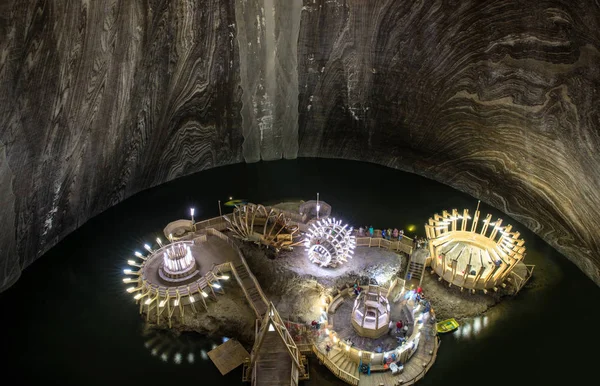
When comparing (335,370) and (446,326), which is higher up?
(446,326)

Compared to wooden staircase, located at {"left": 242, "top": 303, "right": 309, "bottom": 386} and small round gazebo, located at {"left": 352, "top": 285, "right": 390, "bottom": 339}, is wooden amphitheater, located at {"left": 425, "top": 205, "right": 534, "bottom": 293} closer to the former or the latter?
small round gazebo, located at {"left": 352, "top": 285, "right": 390, "bottom": 339}

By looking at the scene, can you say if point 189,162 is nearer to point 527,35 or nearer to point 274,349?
point 274,349

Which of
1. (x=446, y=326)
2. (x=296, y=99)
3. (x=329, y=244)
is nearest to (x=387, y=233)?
(x=329, y=244)

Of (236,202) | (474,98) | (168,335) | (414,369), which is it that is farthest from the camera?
(236,202)

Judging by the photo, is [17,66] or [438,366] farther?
[17,66]

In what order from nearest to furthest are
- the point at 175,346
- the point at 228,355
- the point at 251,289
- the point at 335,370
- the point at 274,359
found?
the point at 274,359 → the point at 335,370 → the point at 228,355 → the point at 175,346 → the point at 251,289

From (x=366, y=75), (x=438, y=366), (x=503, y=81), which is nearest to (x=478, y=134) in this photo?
(x=503, y=81)

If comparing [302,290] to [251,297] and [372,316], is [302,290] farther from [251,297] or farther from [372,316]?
[372,316]
